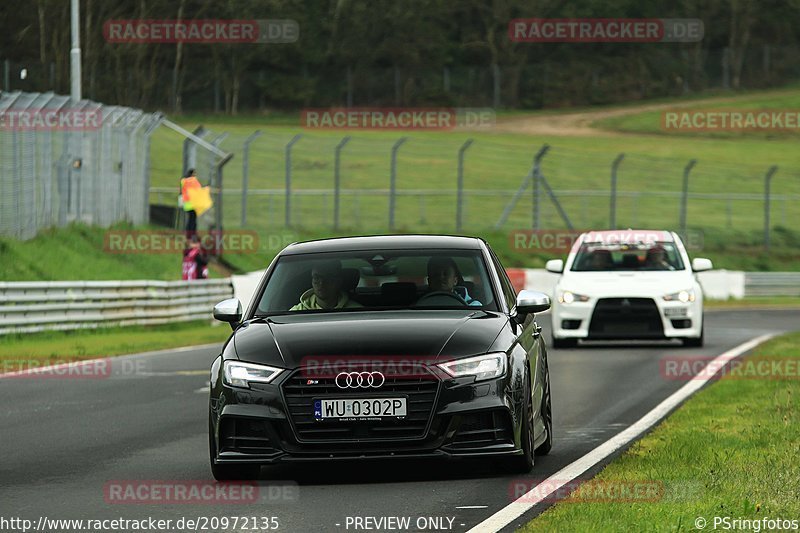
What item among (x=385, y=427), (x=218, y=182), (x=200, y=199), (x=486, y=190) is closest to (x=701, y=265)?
(x=385, y=427)

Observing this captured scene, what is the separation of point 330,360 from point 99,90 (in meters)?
62.4

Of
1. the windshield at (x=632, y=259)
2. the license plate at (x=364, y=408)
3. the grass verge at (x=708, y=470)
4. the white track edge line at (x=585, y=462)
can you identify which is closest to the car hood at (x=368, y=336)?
the license plate at (x=364, y=408)

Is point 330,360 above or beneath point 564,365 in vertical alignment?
above

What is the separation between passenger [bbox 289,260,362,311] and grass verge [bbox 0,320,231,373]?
A: 933 centimetres

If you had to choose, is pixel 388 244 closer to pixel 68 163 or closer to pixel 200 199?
pixel 68 163

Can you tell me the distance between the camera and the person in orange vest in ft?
111

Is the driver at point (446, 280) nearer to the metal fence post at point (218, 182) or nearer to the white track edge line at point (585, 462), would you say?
the white track edge line at point (585, 462)

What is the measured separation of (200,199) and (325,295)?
80.9ft

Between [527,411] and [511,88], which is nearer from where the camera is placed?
[527,411]

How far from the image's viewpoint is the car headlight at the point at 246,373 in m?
9.29

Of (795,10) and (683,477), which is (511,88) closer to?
(795,10)

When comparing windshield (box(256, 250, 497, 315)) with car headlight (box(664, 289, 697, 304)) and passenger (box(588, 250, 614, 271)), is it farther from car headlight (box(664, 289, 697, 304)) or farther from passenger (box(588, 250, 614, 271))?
passenger (box(588, 250, 614, 271))

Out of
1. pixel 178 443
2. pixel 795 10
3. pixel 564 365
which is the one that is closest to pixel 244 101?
pixel 795 10

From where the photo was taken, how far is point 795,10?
96.8 meters
